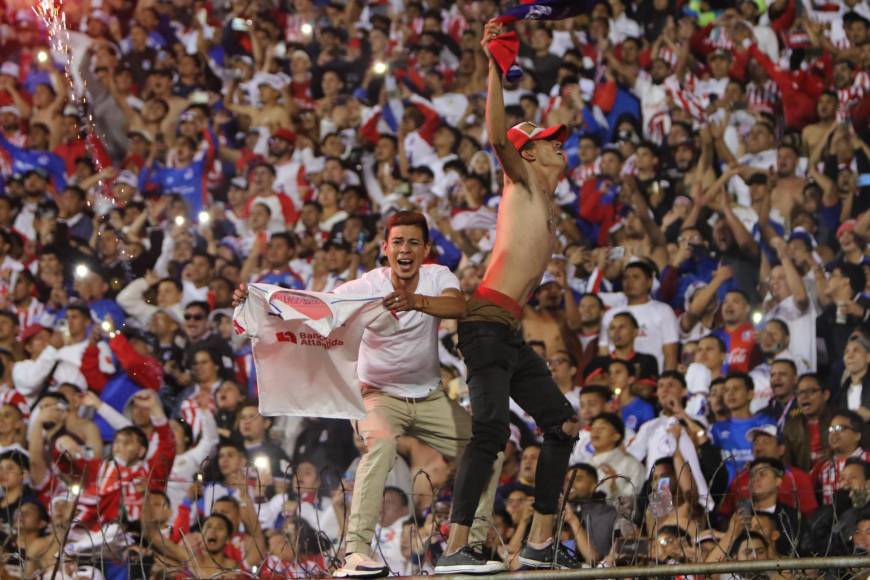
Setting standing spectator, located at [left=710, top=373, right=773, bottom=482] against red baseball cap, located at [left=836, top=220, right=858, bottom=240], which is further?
red baseball cap, located at [left=836, top=220, right=858, bottom=240]

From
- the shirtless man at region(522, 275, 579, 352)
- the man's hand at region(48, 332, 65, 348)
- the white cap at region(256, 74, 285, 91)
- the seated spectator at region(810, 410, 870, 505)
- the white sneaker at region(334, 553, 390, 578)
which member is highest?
the white cap at region(256, 74, 285, 91)

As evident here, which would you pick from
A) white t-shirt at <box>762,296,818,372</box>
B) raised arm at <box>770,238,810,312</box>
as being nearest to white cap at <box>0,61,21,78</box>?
raised arm at <box>770,238,810,312</box>

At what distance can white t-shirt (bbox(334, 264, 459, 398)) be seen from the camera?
561 cm

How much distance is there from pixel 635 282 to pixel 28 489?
4.20m

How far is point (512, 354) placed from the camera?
533 centimetres

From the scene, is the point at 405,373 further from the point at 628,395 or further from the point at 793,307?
the point at 793,307

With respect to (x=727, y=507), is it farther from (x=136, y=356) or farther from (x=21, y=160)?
(x=21, y=160)

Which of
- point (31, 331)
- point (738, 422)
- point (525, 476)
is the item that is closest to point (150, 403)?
point (31, 331)

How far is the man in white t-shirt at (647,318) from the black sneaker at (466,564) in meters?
3.61

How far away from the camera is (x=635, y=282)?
888 cm

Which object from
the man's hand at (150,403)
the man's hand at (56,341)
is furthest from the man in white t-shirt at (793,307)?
the man's hand at (56,341)

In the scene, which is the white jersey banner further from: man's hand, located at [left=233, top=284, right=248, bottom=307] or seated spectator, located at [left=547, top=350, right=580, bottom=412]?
seated spectator, located at [left=547, top=350, right=580, bottom=412]

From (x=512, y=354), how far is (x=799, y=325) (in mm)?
3617

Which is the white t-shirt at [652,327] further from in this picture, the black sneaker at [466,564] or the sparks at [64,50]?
the sparks at [64,50]
